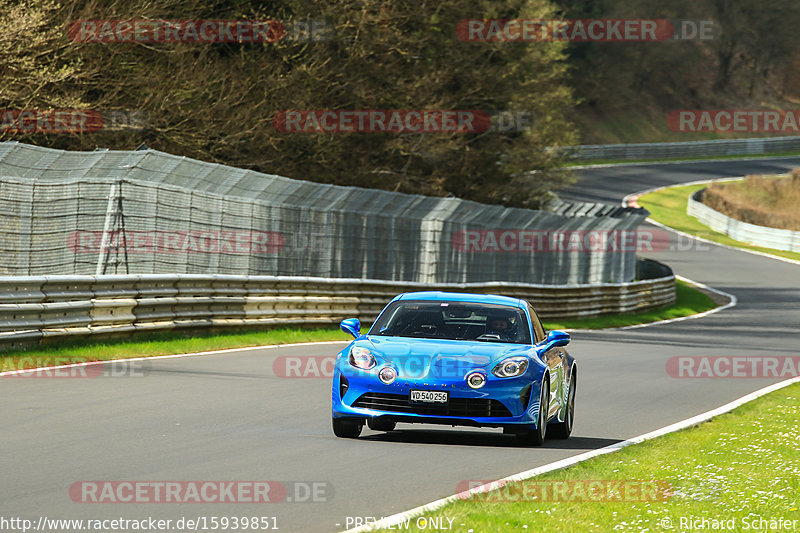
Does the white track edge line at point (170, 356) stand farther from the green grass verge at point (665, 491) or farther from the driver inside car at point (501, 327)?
the green grass verge at point (665, 491)

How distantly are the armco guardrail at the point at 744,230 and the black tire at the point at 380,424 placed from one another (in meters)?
54.8

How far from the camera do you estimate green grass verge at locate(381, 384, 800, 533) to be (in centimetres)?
718

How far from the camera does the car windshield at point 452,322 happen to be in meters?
11.5

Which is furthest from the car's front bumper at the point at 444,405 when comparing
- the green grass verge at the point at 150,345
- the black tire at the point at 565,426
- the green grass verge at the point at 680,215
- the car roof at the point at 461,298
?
the green grass verge at the point at 680,215

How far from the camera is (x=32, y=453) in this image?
30.1 feet

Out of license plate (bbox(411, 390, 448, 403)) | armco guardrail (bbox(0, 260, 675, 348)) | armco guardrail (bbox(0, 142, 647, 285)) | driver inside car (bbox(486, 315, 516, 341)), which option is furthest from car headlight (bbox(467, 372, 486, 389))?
armco guardrail (bbox(0, 142, 647, 285))

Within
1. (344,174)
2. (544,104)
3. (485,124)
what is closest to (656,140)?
(544,104)

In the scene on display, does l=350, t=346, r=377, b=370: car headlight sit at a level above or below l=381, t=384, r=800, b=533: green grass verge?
above

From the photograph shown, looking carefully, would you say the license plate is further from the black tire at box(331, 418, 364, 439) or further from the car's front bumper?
the black tire at box(331, 418, 364, 439)

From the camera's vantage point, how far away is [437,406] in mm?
10477

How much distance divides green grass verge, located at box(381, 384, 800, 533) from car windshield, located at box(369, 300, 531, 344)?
1.56 meters

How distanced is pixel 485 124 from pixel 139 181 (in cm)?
2619

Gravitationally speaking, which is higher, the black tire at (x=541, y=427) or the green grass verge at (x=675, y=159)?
the green grass verge at (x=675, y=159)

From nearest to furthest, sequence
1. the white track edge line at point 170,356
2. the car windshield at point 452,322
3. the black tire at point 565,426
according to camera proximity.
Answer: the car windshield at point 452,322 < the black tire at point 565,426 < the white track edge line at point 170,356
